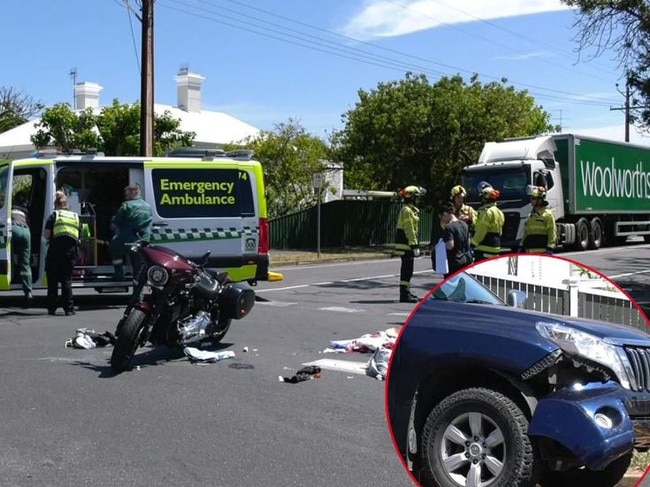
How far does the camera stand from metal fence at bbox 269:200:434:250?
97.7ft

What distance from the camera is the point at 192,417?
19.6ft

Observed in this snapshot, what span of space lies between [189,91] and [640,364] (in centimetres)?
4839

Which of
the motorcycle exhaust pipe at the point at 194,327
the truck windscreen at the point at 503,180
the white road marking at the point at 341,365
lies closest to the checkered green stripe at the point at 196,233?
the motorcycle exhaust pipe at the point at 194,327

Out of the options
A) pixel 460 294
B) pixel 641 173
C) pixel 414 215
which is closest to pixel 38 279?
pixel 414 215

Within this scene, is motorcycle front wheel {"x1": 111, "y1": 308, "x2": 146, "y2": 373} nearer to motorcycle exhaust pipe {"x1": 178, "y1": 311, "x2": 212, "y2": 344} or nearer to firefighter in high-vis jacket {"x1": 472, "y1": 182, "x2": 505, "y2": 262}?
motorcycle exhaust pipe {"x1": 178, "y1": 311, "x2": 212, "y2": 344}

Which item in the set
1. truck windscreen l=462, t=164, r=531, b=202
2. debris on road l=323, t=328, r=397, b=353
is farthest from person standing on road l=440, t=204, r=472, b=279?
truck windscreen l=462, t=164, r=531, b=202

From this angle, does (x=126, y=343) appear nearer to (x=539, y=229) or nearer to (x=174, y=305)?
(x=174, y=305)

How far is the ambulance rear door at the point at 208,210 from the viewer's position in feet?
41.5

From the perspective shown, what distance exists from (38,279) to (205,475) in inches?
333

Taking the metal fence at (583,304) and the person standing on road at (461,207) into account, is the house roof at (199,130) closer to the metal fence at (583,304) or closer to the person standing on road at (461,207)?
the person standing on road at (461,207)

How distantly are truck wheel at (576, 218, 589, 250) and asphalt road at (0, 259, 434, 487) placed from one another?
19.4 metres

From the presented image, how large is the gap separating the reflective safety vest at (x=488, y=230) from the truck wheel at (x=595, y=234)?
20460 mm

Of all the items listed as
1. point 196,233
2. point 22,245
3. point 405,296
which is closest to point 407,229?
point 405,296

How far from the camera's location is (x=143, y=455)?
510 centimetres
